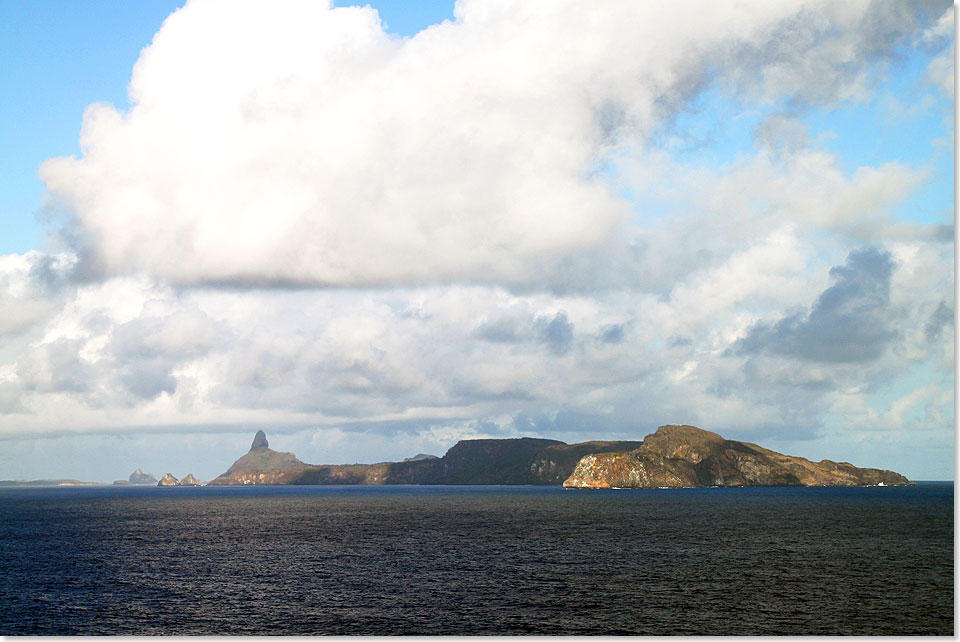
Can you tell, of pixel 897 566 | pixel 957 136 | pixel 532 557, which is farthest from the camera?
→ pixel 532 557

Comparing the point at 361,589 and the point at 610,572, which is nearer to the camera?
the point at 361,589

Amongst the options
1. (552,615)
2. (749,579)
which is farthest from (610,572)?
(552,615)

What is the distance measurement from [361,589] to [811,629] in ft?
183

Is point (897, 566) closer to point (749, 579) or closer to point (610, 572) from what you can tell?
point (749, 579)

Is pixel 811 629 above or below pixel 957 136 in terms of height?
below

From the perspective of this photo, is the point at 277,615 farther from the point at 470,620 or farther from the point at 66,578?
the point at 66,578

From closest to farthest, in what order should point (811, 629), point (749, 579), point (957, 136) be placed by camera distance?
point (957, 136) → point (811, 629) → point (749, 579)

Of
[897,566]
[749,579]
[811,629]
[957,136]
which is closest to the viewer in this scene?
[957,136]

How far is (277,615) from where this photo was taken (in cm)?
8781

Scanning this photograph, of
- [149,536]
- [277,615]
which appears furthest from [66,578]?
[149,536]

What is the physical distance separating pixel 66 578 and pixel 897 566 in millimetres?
130052

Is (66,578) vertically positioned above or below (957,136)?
below

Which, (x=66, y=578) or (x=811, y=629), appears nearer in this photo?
(x=811, y=629)

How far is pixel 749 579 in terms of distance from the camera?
359ft
